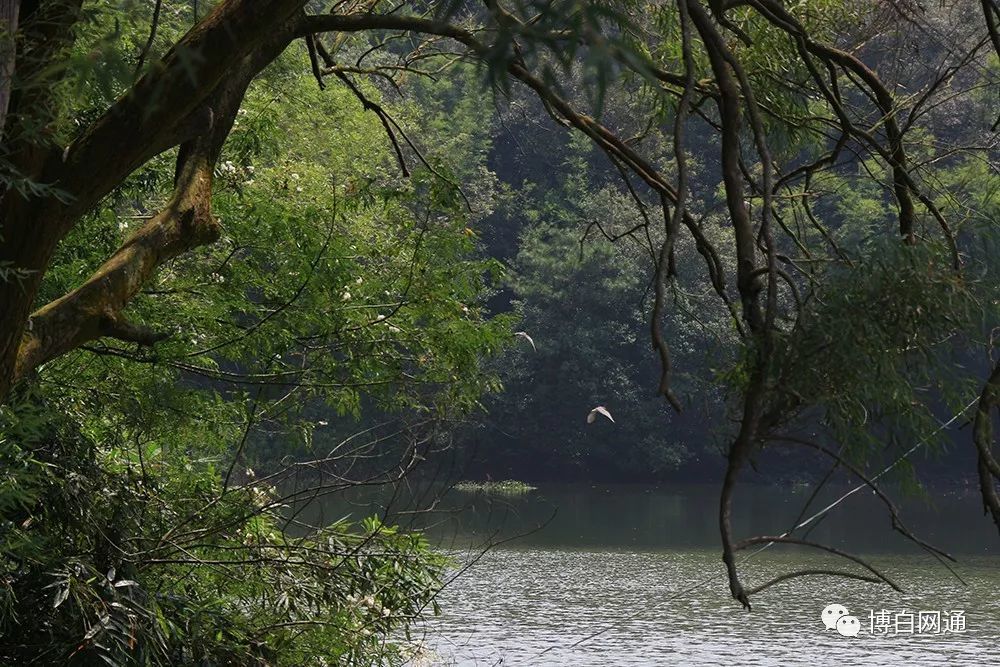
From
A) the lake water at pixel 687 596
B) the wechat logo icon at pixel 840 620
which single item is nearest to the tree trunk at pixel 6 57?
the lake water at pixel 687 596

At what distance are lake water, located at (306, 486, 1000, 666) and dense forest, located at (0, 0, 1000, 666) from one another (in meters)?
2.14

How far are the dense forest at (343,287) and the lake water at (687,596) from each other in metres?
2.14

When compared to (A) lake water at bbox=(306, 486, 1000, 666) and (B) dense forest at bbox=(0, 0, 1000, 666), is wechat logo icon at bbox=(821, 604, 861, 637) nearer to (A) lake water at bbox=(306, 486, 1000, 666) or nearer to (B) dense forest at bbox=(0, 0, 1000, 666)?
(A) lake water at bbox=(306, 486, 1000, 666)

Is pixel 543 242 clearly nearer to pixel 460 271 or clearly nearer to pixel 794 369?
pixel 460 271

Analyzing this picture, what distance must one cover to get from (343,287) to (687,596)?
11138mm

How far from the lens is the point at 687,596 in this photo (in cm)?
1559

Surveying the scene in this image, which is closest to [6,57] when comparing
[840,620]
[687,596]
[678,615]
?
[678,615]

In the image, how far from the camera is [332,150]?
54.1 feet

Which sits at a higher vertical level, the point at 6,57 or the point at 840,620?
the point at 6,57

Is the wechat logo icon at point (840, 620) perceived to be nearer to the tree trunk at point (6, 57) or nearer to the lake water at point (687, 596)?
the lake water at point (687, 596)

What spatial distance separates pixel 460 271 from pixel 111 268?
253cm

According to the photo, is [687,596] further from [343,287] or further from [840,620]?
[343,287]

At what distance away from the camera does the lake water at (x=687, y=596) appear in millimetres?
12141

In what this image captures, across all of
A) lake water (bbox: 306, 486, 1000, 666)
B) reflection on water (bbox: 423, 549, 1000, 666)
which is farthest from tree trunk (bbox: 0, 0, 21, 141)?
reflection on water (bbox: 423, 549, 1000, 666)
